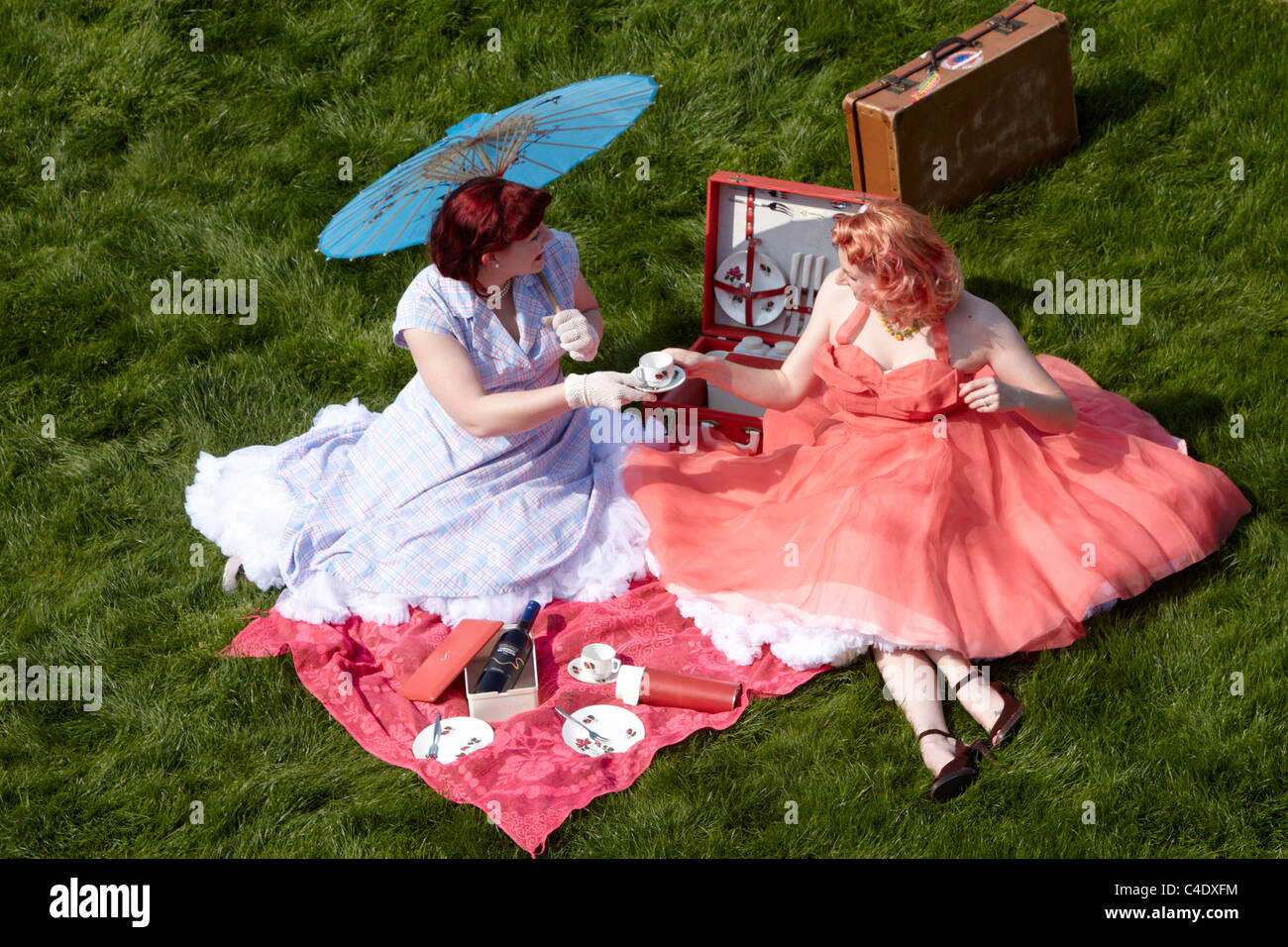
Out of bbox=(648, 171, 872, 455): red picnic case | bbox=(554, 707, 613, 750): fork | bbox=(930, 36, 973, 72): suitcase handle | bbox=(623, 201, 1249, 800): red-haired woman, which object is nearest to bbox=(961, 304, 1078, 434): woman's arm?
bbox=(623, 201, 1249, 800): red-haired woman

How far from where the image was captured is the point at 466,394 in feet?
16.9

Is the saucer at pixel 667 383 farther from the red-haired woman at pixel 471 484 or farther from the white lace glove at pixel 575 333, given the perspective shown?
the white lace glove at pixel 575 333

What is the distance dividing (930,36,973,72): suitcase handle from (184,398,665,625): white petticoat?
279 centimetres

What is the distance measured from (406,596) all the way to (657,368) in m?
1.55

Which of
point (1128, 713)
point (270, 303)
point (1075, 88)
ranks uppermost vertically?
point (1075, 88)

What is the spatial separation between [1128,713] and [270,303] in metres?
5.10

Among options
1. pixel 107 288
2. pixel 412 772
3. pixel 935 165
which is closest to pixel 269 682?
pixel 412 772

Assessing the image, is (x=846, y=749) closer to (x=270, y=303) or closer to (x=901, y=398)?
(x=901, y=398)

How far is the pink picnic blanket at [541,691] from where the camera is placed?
187 inches

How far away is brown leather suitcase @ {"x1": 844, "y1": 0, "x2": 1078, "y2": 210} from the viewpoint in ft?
22.8

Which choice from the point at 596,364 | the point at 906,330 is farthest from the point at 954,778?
the point at 596,364

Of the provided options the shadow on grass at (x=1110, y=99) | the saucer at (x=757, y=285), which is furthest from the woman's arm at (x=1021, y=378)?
the shadow on grass at (x=1110, y=99)

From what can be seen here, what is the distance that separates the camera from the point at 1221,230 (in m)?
7.13

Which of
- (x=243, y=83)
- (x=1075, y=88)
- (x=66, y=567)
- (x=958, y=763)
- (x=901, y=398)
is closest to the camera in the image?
(x=958, y=763)
